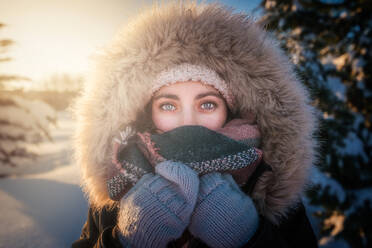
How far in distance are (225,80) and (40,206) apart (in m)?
1.51

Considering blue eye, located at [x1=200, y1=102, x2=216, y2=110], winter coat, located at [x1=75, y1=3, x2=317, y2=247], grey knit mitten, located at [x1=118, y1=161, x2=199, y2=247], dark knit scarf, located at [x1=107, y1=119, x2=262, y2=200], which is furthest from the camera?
blue eye, located at [x1=200, y1=102, x2=216, y2=110]

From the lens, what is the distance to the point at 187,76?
107cm

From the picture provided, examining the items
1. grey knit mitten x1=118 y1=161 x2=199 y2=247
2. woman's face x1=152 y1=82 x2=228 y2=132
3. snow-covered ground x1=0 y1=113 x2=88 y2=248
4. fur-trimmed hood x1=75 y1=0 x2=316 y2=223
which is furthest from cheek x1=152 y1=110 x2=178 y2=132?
snow-covered ground x1=0 y1=113 x2=88 y2=248

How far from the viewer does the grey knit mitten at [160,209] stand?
66 centimetres

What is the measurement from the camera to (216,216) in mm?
696

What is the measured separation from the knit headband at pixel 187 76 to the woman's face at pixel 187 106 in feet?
0.10

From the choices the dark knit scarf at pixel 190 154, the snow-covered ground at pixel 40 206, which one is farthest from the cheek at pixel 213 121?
the snow-covered ground at pixel 40 206

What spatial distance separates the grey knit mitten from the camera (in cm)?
66

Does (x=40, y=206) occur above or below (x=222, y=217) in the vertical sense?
below

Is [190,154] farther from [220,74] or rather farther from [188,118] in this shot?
[220,74]

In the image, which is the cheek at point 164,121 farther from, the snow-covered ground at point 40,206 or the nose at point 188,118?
the snow-covered ground at point 40,206

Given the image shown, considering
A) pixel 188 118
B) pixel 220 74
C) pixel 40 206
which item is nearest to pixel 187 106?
pixel 188 118

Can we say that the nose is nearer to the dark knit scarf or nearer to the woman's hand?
the dark knit scarf

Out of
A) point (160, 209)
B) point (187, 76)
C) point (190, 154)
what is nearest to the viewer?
point (160, 209)
